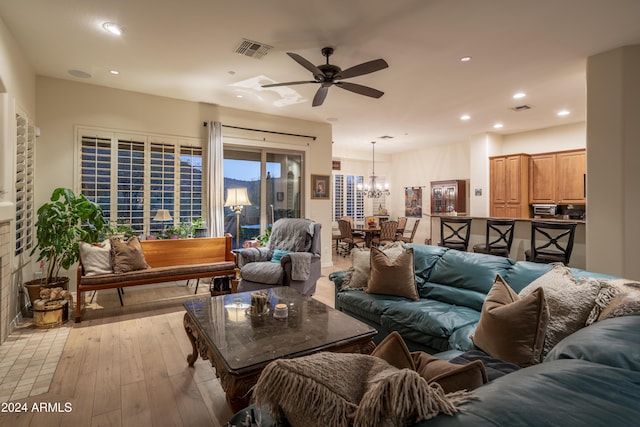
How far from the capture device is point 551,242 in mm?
4234

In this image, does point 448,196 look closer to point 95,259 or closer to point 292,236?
point 292,236

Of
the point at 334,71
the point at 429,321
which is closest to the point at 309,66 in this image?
the point at 334,71

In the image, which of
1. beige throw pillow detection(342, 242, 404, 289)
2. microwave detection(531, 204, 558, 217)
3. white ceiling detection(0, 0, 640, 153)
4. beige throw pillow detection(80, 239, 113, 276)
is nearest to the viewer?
white ceiling detection(0, 0, 640, 153)

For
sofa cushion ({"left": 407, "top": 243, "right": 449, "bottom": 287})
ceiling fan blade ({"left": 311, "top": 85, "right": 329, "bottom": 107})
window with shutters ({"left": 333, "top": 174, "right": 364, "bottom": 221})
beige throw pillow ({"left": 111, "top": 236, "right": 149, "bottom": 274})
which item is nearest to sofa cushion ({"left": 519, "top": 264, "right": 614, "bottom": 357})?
sofa cushion ({"left": 407, "top": 243, "right": 449, "bottom": 287})

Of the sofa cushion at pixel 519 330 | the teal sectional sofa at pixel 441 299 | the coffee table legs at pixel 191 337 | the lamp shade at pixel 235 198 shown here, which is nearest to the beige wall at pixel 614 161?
the teal sectional sofa at pixel 441 299

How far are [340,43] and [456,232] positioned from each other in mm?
3706

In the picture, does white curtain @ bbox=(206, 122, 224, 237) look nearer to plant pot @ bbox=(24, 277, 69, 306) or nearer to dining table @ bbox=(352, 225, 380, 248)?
plant pot @ bbox=(24, 277, 69, 306)

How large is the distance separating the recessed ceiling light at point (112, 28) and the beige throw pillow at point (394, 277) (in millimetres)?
3403

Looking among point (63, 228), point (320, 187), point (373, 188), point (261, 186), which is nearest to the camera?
point (63, 228)

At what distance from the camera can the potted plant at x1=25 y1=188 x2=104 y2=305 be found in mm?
3667

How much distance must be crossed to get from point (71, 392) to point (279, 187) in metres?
4.68

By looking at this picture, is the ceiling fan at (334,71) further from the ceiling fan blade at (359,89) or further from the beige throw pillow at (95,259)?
the beige throw pillow at (95,259)

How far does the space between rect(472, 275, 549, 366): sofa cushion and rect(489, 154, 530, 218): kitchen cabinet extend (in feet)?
20.7

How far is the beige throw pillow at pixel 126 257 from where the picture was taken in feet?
12.8
